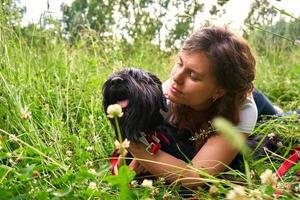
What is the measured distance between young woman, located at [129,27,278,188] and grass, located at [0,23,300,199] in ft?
0.31

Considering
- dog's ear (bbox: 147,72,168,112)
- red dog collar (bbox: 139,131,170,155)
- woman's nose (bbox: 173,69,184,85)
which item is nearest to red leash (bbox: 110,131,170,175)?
red dog collar (bbox: 139,131,170,155)

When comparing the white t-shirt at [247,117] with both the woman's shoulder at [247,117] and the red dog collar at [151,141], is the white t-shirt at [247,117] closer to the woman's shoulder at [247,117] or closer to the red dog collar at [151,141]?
the woman's shoulder at [247,117]

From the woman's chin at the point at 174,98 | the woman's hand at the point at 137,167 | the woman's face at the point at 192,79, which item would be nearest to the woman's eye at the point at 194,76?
the woman's face at the point at 192,79

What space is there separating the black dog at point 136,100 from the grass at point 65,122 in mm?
195

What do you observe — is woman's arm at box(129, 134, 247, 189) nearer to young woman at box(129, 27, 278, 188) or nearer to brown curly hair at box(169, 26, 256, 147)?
young woman at box(129, 27, 278, 188)

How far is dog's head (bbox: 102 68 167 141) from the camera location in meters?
1.86

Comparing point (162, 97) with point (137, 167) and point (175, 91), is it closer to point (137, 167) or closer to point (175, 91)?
point (175, 91)

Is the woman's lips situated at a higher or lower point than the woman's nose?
lower

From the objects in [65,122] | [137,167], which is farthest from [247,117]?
[65,122]

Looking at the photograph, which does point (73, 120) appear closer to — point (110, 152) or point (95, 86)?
point (110, 152)

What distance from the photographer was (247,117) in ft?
7.20

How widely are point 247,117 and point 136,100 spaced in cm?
58

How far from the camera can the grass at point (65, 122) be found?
1503 millimetres

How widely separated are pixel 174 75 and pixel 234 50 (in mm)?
285
